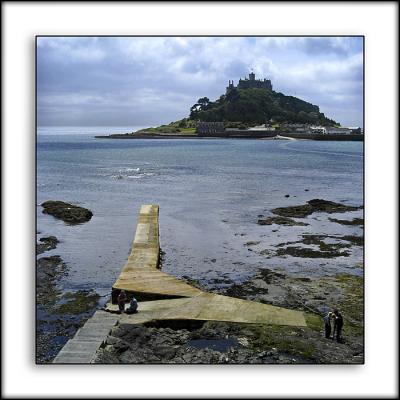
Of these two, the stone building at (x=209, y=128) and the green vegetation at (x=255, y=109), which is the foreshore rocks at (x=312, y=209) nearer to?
the stone building at (x=209, y=128)

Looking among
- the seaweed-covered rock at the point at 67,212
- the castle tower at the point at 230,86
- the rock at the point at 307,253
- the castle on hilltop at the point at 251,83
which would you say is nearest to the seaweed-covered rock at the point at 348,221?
the rock at the point at 307,253

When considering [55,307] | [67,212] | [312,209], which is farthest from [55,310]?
[312,209]

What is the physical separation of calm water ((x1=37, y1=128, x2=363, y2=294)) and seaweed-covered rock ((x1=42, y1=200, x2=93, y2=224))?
32 cm

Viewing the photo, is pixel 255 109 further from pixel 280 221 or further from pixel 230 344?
pixel 230 344

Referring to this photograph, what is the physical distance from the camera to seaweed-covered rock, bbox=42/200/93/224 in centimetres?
1927

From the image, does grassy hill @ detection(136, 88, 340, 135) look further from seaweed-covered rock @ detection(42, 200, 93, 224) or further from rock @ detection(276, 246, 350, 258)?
seaweed-covered rock @ detection(42, 200, 93, 224)

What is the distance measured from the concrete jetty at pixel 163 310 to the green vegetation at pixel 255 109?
11.6 ft

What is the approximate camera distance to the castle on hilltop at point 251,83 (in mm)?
11136

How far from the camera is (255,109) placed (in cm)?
1402

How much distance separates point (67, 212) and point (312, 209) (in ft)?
29.3

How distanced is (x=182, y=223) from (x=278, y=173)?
46.8ft

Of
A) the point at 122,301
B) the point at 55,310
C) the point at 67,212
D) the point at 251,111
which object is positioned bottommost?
the point at 55,310

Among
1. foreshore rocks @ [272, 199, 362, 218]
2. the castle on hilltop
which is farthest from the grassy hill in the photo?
foreshore rocks @ [272, 199, 362, 218]

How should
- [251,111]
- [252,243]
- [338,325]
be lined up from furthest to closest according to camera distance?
[252,243]
[251,111]
[338,325]
